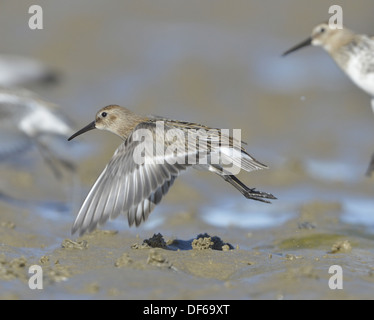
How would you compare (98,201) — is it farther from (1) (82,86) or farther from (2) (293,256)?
(1) (82,86)

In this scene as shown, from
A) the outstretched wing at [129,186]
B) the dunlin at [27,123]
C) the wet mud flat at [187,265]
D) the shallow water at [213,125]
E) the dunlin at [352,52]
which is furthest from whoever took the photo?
the dunlin at [27,123]

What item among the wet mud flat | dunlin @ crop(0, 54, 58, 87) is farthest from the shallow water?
dunlin @ crop(0, 54, 58, 87)

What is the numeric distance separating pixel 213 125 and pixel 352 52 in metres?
4.28

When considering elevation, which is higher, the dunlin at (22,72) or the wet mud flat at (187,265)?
the dunlin at (22,72)

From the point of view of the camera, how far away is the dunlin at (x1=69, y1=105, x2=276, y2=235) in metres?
5.46

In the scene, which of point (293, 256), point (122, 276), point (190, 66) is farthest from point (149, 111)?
point (122, 276)

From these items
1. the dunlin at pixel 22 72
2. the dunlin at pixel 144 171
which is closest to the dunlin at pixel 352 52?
the dunlin at pixel 144 171

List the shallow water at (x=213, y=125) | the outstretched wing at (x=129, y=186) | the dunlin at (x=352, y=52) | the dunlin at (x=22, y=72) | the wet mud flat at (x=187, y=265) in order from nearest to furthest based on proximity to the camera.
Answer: the wet mud flat at (x=187, y=265) → the shallow water at (x=213, y=125) → the outstretched wing at (x=129, y=186) → the dunlin at (x=352, y=52) → the dunlin at (x=22, y=72)

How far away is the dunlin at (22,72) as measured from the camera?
40.0 ft

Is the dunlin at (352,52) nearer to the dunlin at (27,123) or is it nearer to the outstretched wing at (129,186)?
the outstretched wing at (129,186)

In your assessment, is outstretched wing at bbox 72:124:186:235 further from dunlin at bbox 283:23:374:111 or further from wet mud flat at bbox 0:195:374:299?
dunlin at bbox 283:23:374:111

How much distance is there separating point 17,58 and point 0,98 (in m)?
4.27

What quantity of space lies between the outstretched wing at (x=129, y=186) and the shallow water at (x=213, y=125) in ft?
1.06

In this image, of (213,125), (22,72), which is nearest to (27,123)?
(213,125)
